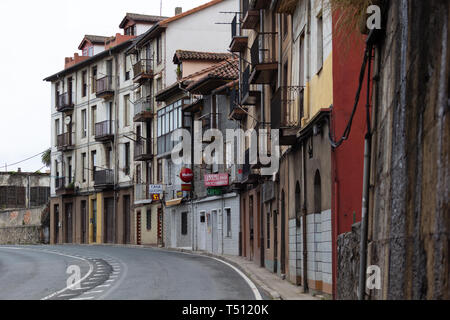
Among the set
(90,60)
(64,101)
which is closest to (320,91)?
(90,60)

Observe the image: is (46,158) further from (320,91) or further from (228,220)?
(320,91)

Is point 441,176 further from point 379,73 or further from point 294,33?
point 294,33

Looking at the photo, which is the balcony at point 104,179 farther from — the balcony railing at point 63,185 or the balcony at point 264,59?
the balcony at point 264,59

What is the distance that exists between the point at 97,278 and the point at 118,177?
36625mm

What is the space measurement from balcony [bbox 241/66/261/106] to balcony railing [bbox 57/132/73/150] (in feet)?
120

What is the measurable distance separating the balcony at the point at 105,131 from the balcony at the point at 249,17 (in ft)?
95.5

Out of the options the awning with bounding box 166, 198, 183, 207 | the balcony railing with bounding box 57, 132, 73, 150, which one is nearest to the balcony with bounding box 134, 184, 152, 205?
the awning with bounding box 166, 198, 183, 207

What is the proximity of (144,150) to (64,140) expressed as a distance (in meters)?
13.8

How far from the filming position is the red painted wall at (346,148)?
655 inches

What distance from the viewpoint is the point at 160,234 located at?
2124 inches

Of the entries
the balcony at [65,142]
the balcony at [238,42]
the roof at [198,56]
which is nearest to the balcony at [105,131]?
the balcony at [65,142]

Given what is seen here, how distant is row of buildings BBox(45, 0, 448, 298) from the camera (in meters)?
16.8

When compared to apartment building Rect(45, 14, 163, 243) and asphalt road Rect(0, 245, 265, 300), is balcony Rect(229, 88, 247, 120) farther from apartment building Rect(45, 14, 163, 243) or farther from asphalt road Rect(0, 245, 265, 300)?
apartment building Rect(45, 14, 163, 243)

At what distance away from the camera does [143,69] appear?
56.9m
